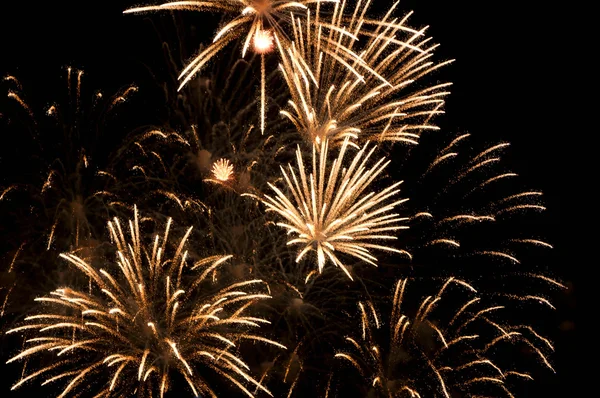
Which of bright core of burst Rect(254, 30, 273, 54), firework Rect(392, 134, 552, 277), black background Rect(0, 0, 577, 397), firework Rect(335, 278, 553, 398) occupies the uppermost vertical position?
black background Rect(0, 0, 577, 397)

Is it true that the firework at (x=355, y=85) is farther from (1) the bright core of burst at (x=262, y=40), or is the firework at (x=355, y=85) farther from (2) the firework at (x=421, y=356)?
(2) the firework at (x=421, y=356)

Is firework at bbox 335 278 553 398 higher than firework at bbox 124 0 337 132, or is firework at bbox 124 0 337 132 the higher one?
firework at bbox 124 0 337 132

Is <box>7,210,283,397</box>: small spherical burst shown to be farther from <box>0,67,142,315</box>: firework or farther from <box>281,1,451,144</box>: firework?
<box>281,1,451,144</box>: firework

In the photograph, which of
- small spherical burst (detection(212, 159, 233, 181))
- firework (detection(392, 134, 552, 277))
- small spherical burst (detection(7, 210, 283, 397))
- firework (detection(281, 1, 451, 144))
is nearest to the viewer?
small spherical burst (detection(7, 210, 283, 397))

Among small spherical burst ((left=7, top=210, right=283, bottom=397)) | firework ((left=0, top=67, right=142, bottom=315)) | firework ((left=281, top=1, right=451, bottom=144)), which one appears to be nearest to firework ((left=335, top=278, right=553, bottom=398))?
small spherical burst ((left=7, top=210, right=283, bottom=397))

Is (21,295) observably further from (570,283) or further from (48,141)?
(570,283)

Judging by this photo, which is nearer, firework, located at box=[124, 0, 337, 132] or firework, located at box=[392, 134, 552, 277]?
firework, located at box=[124, 0, 337, 132]

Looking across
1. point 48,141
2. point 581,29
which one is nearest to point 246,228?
point 48,141
